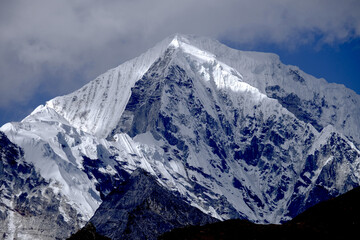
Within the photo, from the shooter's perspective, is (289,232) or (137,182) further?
(137,182)

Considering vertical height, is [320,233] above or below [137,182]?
below

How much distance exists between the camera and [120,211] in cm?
14488

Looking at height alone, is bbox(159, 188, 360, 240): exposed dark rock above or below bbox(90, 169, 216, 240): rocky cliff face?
below

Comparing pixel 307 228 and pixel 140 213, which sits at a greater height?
pixel 140 213

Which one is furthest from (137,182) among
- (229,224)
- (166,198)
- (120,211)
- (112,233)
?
(229,224)

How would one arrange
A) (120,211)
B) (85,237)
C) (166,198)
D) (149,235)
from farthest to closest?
(166,198) → (120,211) → (149,235) → (85,237)

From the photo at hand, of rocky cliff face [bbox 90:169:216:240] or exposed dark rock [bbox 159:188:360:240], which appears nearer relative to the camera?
exposed dark rock [bbox 159:188:360:240]

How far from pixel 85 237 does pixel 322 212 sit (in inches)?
954

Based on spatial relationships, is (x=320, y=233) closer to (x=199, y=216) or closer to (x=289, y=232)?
(x=289, y=232)

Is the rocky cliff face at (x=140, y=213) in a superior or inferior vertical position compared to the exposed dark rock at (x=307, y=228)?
superior

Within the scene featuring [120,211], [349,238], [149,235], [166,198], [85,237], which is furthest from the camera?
[166,198]

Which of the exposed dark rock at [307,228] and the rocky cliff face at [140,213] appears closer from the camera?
the exposed dark rock at [307,228]

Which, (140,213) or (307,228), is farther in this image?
(140,213)

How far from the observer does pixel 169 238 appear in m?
59.0
